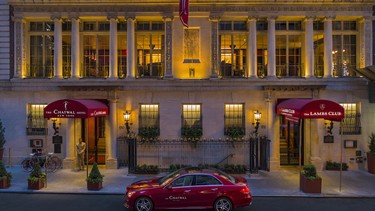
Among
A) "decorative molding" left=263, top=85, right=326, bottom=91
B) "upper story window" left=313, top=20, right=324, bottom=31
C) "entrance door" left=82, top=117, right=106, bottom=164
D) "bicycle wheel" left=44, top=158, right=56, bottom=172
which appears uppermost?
"upper story window" left=313, top=20, right=324, bottom=31

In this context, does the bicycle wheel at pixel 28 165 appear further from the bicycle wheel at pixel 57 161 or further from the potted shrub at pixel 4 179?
the potted shrub at pixel 4 179

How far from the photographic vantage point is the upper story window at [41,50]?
837 inches

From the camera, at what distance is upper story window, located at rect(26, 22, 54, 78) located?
21250 mm

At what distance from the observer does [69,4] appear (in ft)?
66.3

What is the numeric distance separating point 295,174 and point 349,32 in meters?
9.13

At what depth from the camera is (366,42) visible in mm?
20438

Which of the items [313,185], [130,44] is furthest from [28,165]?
[313,185]

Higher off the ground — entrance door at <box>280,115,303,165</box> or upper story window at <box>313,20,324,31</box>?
upper story window at <box>313,20,324,31</box>

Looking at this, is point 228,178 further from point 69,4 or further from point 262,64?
point 69,4

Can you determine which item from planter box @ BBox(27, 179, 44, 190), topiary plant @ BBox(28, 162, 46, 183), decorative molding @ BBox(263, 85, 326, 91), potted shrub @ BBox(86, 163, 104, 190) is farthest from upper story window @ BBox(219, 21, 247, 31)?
planter box @ BBox(27, 179, 44, 190)

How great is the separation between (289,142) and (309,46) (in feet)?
19.5

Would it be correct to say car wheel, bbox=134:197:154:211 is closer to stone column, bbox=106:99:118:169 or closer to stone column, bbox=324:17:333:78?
stone column, bbox=106:99:118:169

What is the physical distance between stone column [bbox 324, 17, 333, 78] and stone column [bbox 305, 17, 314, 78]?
31.6 inches

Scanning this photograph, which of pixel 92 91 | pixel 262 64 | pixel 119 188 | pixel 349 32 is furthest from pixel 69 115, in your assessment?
pixel 349 32
